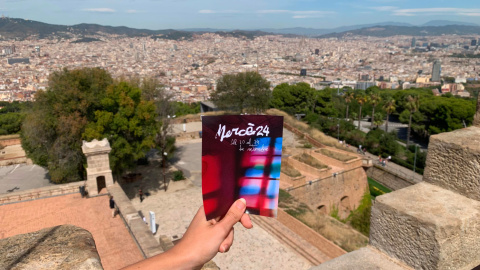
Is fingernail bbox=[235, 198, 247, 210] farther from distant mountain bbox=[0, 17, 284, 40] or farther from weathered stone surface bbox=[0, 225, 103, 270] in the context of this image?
distant mountain bbox=[0, 17, 284, 40]

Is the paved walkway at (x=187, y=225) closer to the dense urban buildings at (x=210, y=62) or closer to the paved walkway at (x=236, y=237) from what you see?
the paved walkway at (x=236, y=237)

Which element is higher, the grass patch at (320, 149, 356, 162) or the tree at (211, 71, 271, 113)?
the tree at (211, 71, 271, 113)

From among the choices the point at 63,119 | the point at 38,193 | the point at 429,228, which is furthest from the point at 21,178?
the point at 429,228

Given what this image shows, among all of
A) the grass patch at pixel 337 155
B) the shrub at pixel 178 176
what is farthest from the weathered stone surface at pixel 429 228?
the grass patch at pixel 337 155

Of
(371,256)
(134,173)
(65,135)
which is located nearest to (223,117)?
(371,256)

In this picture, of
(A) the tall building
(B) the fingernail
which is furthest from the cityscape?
(A) the tall building

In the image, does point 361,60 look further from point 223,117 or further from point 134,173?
point 223,117

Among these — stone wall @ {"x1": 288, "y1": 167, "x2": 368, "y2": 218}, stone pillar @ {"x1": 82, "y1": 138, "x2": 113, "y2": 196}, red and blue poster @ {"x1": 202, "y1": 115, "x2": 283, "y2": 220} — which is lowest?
stone wall @ {"x1": 288, "y1": 167, "x2": 368, "y2": 218}
